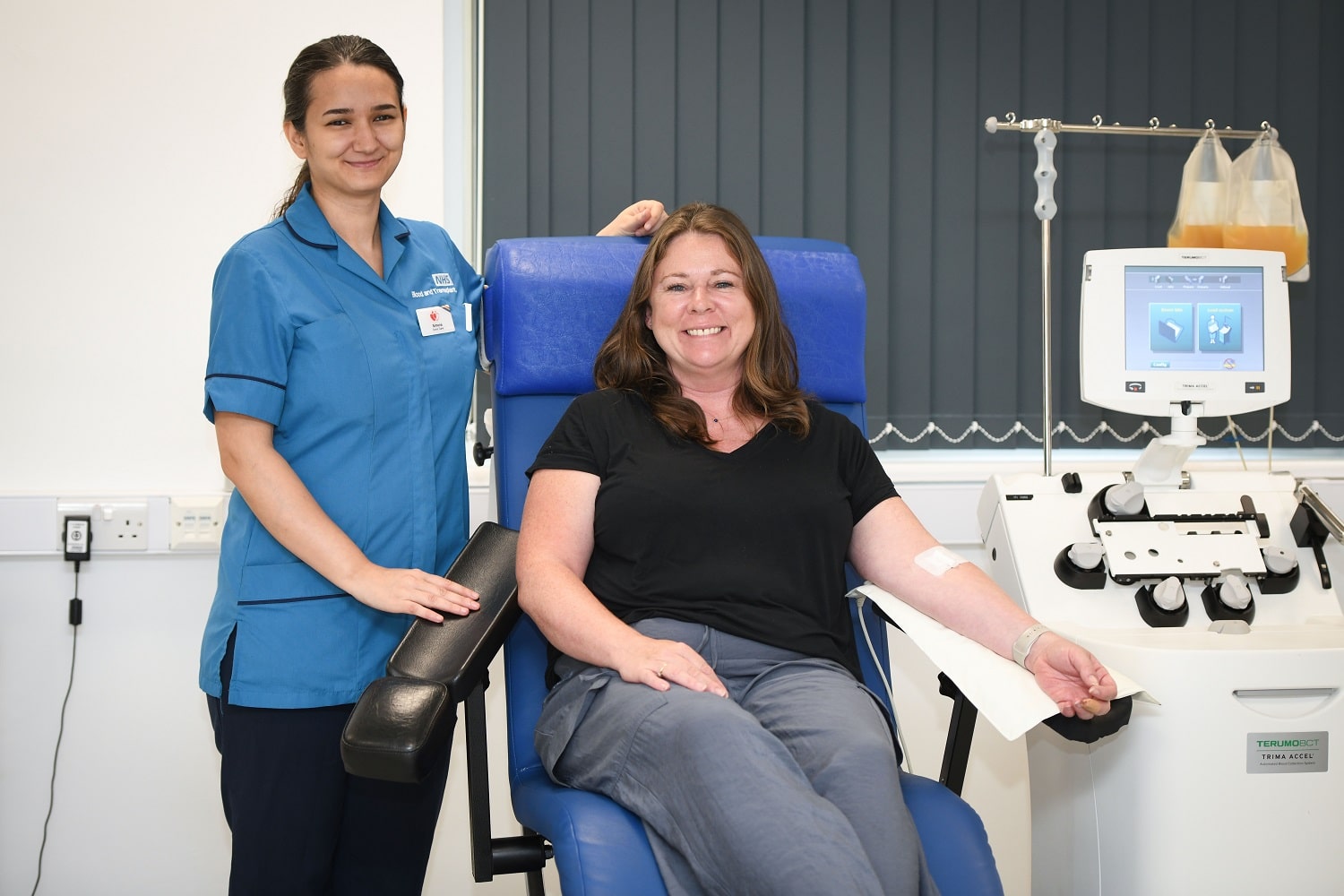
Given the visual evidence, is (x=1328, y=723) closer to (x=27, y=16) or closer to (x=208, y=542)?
(x=208, y=542)

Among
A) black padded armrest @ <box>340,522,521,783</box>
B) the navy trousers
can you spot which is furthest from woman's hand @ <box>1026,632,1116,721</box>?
the navy trousers

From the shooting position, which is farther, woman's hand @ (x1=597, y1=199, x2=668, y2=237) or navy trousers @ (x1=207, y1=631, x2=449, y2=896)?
woman's hand @ (x1=597, y1=199, x2=668, y2=237)

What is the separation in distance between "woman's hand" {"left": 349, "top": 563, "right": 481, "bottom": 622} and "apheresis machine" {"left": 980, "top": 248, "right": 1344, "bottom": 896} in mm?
861

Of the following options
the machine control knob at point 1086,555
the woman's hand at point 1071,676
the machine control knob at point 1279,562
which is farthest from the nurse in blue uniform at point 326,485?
the machine control knob at point 1279,562

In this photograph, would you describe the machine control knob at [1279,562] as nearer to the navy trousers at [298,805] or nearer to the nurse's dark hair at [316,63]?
the navy trousers at [298,805]

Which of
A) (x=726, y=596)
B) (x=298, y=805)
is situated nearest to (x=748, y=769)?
(x=726, y=596)

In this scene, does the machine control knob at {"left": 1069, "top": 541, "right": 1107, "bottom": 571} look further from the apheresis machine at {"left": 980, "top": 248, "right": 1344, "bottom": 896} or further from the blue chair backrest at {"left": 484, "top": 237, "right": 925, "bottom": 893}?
the blue chair backrest at {"left": 484, "top": 237, "right": 925, "bottom": 893}

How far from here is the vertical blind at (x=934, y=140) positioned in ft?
7.47

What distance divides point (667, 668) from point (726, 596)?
19 centimetres

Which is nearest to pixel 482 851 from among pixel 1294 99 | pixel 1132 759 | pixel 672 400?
pixel 672 400

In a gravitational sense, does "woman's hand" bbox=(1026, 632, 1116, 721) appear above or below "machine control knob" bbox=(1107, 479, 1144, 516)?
below

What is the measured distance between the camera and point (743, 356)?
1639 millimetres

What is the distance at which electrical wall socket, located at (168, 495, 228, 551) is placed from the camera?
2.05 meters

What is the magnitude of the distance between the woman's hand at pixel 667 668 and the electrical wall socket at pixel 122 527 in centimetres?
121
